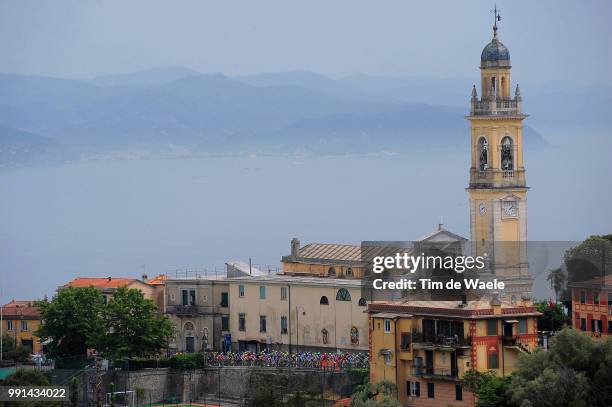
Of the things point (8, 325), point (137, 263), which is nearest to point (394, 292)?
point (8, 325)

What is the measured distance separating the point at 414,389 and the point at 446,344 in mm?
1638

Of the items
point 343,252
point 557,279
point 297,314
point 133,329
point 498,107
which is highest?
point 498,107

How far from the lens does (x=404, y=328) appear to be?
6197cm

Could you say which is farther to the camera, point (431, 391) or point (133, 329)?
point (133, 329)

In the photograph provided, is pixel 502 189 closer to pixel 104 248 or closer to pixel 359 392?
pixel 359 392

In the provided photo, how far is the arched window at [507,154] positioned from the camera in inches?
3083

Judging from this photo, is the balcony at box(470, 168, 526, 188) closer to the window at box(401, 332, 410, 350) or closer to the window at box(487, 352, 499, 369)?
the window at box(401, 332, 410, 350)

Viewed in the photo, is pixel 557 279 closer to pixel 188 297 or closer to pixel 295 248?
pixel 295 248

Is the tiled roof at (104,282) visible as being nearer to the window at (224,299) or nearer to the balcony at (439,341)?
the window at (224,299)

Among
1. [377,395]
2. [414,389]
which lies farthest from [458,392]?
[377,395]

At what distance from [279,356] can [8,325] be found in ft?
62.0

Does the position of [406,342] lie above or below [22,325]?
below

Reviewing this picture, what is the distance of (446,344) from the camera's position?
60.6 m

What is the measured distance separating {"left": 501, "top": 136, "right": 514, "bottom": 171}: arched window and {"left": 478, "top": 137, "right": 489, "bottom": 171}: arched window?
54 centimetres
